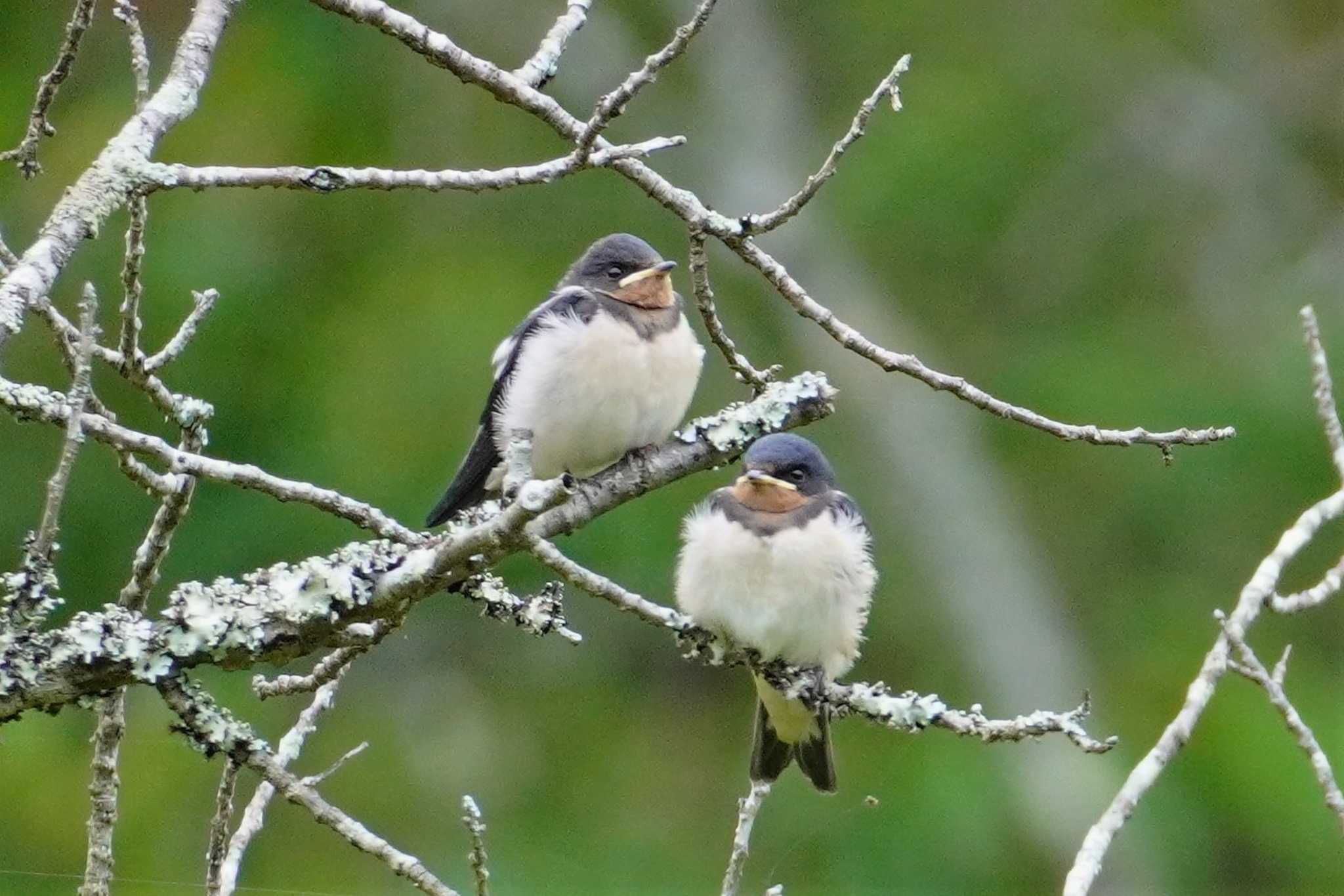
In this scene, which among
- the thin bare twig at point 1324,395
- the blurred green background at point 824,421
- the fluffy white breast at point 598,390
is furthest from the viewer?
the blurred green background at point 824,421

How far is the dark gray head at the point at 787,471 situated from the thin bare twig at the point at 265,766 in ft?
5.91

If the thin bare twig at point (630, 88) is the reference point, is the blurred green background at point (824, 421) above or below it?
above

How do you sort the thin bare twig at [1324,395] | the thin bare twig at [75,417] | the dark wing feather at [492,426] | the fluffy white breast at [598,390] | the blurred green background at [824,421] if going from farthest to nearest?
the blurred green background at [824,421] → the dark wing feather at [492,426] → the fluffy white breast at [598,390] → the thin bare twig at [1324,395] → the thin bare twig at [75,417]

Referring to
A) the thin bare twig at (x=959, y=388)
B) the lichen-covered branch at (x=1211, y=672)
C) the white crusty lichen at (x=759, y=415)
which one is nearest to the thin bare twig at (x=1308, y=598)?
the lichen-covered branch at (x=1211, y=672)

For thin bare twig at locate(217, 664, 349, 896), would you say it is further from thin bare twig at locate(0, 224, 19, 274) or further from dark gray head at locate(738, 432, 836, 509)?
dark gray head at locate(738, 432, 836, 509)

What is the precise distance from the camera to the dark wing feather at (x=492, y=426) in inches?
155

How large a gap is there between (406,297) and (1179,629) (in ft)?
12.8

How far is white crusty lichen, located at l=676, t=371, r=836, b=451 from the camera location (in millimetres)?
2387

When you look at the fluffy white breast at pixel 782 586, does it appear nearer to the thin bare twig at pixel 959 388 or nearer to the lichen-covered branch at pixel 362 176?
the thin bare twig at pixel 959 388

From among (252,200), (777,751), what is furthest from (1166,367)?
(777,751)

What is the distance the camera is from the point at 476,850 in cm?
220

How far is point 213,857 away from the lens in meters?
2.28

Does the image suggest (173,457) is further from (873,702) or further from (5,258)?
(873,702)

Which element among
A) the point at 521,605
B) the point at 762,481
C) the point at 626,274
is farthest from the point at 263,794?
the point at 626,274
